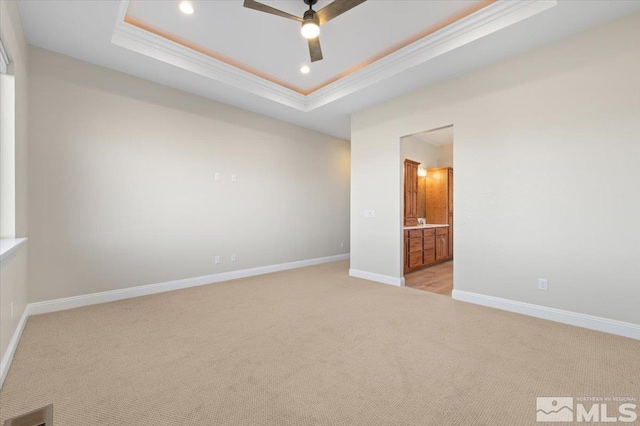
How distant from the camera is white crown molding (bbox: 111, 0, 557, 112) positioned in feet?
9.20

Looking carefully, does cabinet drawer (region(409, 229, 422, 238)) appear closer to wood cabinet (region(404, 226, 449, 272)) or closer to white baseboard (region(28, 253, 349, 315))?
wood cabinet (region(404, 226, 449, 272))

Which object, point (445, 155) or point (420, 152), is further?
point (445, 155)

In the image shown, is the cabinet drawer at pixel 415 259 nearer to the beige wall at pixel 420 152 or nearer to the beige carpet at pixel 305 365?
the beige carpet at pixel 305 365

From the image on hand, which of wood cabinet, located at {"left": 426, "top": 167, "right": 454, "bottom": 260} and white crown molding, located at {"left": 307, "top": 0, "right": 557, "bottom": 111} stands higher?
white crown molding, located at {"left": 307, "top": 0, "right": 557, "bottom": 111}

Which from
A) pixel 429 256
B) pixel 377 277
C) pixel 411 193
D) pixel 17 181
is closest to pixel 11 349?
pixel 17 181

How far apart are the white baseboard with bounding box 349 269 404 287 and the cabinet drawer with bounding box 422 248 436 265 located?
1.51 meters

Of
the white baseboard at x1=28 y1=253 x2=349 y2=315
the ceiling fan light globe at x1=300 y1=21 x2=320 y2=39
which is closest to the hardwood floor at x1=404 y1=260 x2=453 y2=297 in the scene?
the white baseboard at x1=28 y1=253 x2=349 y2=315

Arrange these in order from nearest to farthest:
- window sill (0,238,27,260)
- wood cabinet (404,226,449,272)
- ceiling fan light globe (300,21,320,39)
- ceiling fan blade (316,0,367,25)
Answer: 1. window sill (0,238,27,260)
2. ceiling fan blade (316,0,367,25)
3. ceiling fan light globe (300,21,320,39)
4. wood cabinet (404,226,449,272)

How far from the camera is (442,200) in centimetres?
705

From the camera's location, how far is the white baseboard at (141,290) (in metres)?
3.29

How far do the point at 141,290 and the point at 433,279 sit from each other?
457 centimetres

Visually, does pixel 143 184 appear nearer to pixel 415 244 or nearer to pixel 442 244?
pixel 415 244

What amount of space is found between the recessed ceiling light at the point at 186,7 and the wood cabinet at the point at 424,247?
4.34 metres

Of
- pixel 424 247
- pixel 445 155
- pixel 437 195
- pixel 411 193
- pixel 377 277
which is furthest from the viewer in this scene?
pixel 445 155
